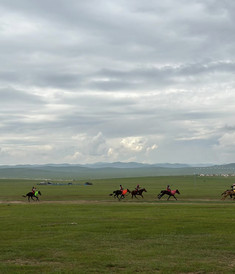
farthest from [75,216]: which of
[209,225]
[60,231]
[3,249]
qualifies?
[3,249]

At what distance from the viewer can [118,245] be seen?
15852 mm

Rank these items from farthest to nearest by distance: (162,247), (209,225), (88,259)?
1. (209,225)
2. (162,247)
3. (88,259)

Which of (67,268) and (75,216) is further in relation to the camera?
(75,216)

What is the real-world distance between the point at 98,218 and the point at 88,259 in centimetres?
1138

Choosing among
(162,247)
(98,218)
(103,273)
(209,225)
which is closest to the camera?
(103,273)

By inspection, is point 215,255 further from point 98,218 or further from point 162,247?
point 98,218

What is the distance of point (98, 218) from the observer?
24.7 meters

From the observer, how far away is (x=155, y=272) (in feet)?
38.3

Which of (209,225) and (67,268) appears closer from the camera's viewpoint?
(67,268)

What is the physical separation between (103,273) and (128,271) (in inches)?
29.1

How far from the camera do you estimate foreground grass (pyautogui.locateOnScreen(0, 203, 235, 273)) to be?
487 inches

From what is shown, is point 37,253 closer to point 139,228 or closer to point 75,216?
point 139,228

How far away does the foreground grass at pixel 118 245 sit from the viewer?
1238cm

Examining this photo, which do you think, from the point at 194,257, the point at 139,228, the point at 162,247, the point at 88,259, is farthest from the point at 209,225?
the point at 88,259
